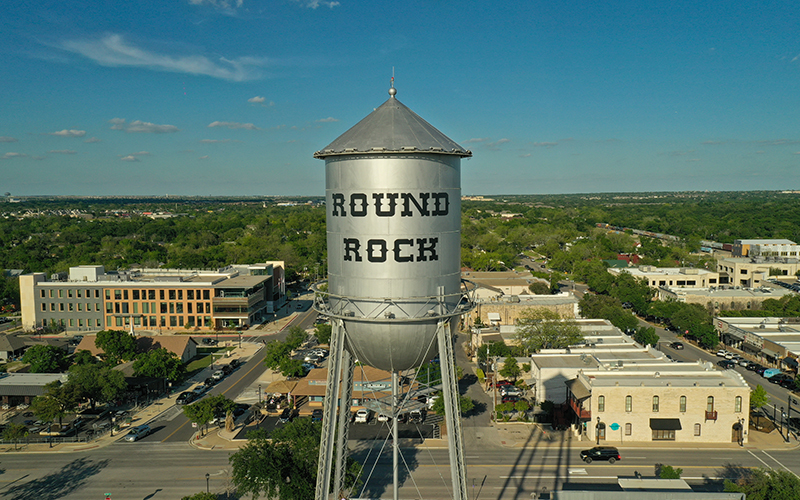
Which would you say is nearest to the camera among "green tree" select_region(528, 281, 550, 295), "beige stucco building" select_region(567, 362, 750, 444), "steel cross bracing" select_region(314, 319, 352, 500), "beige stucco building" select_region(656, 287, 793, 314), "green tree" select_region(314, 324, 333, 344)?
"steel cross bracing" select_region(314, 319, 352, 500)

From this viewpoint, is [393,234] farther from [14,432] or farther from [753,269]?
[753,269]

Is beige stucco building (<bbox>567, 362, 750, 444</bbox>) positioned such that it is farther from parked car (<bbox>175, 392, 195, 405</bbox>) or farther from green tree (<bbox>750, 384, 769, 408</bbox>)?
parked car (<bbox>175, 392, 195, 405</bbox>)

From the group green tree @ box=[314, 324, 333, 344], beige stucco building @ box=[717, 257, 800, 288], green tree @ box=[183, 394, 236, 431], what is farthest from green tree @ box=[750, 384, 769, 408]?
beige stucco building @ box=[717, 257, 800, 288]

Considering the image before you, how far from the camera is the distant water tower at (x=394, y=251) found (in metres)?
14.6

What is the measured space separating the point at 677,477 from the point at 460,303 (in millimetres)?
20635

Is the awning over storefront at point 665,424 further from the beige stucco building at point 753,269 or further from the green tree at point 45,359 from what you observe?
the beige stucco building at point 753,269

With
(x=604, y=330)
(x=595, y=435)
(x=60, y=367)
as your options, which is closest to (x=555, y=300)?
(x=604, y=330)

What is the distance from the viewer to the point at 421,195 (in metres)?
14.7

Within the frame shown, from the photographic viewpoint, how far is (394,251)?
1461 centimetres

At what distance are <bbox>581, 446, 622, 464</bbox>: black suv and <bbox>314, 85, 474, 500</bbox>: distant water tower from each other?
22.0m

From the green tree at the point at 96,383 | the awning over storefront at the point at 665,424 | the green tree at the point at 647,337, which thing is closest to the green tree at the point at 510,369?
the awning over storefront at the point at 665,424

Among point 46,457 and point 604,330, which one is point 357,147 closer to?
point 46,457

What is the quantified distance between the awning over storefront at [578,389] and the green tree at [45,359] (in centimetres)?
4478

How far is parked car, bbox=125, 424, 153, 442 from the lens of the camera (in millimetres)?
37000
